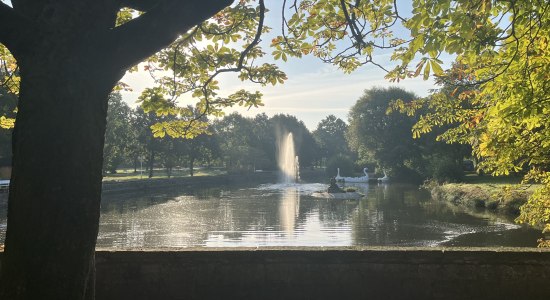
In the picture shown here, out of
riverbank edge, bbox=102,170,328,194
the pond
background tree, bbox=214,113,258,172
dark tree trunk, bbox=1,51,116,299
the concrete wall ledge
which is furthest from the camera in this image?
background tree, bbox=214,113,258,172

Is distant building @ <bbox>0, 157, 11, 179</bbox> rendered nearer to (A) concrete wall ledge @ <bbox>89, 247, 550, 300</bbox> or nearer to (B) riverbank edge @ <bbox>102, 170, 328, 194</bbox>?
(B) riverbank edge @ <bbox>102, 170, 328, 194</bbox>

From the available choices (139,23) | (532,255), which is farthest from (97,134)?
(532,255)

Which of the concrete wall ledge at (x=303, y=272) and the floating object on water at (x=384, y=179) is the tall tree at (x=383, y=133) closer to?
the floating object on water at (x=384, y=179)

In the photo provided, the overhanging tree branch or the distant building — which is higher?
the overhanging tree branch

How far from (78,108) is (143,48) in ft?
1.73

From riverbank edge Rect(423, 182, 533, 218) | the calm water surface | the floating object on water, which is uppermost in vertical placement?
the floating object on water

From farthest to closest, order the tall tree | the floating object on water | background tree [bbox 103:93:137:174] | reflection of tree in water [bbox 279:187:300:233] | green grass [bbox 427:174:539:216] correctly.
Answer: the floating object on water < the tall tree < background tree [bbox 103:93:137:174] < green grass [bbox 427:174:539:216] < reflection of tree in water [bbox 279:187:300:233]

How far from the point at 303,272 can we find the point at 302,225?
15369mm

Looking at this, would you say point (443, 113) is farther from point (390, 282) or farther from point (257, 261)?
point (257, 261)

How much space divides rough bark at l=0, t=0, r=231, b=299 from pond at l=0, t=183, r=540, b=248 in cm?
1041

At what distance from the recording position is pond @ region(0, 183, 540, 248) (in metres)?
16.1

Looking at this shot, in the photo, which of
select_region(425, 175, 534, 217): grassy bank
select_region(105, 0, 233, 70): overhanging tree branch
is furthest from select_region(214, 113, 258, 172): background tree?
select_region(105, 0, 233, 70): overhanging tree branch

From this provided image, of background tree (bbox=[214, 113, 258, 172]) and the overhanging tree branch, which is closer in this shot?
the overhanging tree branch

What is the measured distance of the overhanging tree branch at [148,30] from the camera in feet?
8.15
